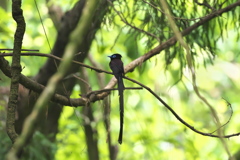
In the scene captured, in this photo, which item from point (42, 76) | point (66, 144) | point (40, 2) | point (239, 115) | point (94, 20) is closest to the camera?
point (94, 20)

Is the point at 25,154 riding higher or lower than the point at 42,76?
lower

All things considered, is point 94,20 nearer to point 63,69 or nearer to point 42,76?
point 42,76

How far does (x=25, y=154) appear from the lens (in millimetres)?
4012

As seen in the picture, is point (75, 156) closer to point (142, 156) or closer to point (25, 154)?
point (142, 156)

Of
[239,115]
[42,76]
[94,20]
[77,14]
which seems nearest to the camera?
[94,20]

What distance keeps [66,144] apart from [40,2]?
2675 mm

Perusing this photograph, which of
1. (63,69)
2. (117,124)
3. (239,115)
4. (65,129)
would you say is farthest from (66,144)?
(63,69)

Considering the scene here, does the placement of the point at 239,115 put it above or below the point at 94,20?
above

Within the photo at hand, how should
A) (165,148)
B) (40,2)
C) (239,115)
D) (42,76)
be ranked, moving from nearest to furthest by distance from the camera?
1. (42,76)
2. (165,148)
3. (239,115)
4. (40,2)

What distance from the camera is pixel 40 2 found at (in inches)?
283

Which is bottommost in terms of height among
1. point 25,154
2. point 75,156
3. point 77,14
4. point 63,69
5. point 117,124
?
point 63,69

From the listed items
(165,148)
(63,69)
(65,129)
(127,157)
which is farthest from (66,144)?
(63,69)

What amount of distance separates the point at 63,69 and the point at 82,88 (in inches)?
146

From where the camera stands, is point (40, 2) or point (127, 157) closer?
point (127, 157)
